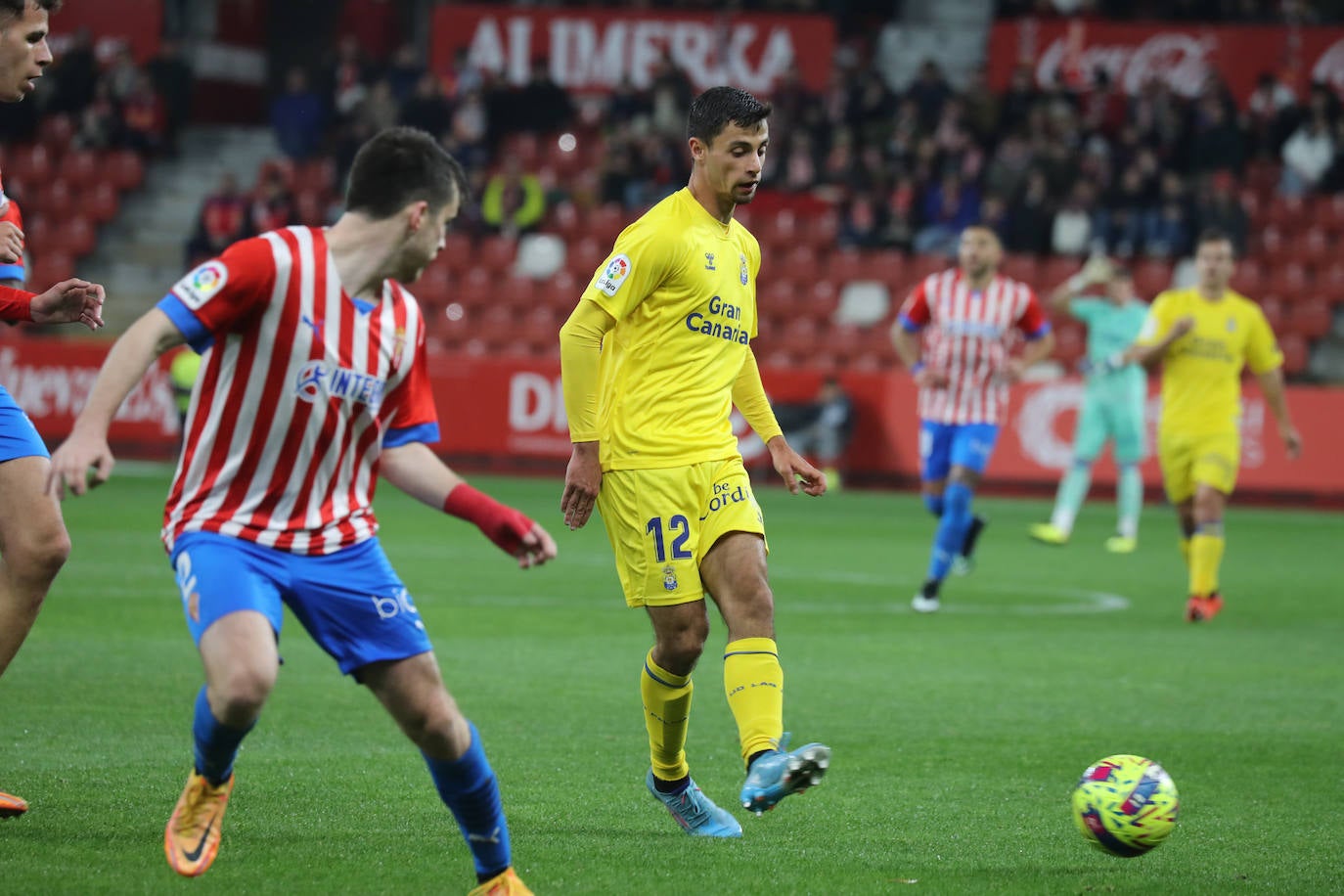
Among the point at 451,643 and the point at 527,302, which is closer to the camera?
the point at 451,643

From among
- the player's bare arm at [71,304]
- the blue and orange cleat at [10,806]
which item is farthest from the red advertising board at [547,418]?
the blue and orange cleat at [10,806]

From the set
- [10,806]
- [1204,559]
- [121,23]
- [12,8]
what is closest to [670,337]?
[12,8]

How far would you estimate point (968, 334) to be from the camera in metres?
12.2

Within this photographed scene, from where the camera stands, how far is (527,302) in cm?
2359

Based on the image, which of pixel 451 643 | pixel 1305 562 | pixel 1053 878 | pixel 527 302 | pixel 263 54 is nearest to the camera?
pixel 1053 878

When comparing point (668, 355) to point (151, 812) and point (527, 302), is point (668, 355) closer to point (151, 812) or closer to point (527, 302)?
point (151, 812)

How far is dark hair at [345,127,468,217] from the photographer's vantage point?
436cm

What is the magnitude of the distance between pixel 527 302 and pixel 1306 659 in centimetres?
1537

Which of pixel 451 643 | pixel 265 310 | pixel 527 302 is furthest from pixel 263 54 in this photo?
pixel 265 310

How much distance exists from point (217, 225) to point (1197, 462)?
15.6 metres

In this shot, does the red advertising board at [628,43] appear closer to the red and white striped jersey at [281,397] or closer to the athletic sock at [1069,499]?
the athletic sock at [1069,499]

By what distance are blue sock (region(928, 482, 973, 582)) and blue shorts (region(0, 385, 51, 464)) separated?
21.9 feet

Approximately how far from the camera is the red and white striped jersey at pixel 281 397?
4281 mm

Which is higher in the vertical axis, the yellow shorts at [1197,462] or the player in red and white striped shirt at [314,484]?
the player in red and white striped shirt at [314,484]
